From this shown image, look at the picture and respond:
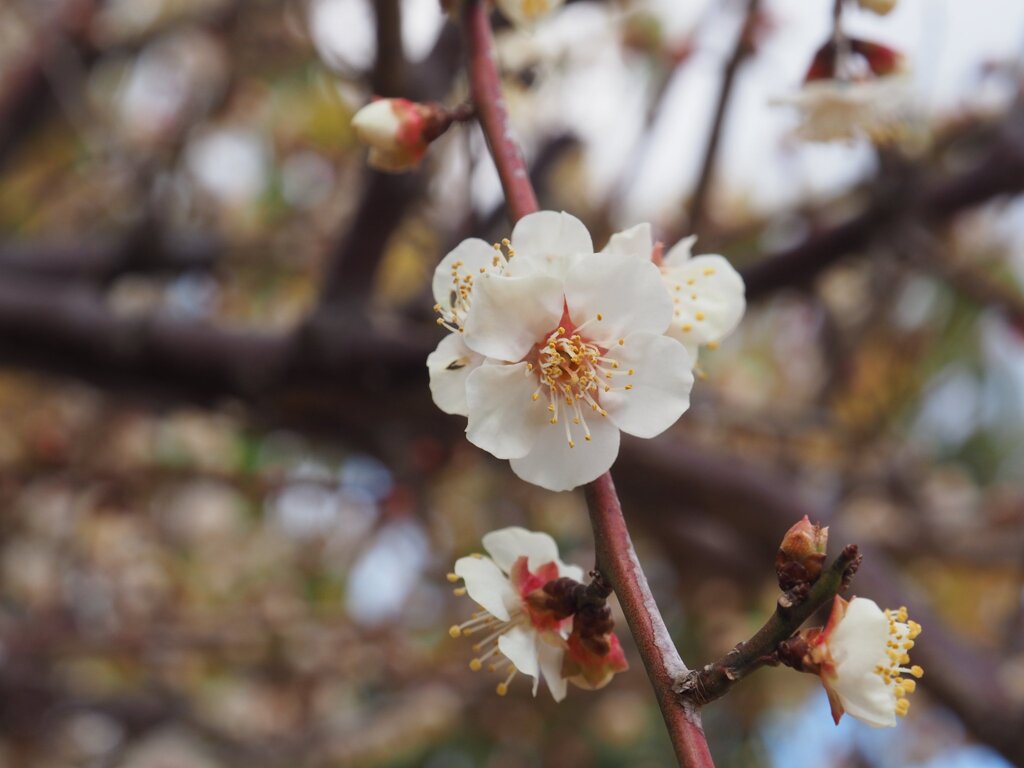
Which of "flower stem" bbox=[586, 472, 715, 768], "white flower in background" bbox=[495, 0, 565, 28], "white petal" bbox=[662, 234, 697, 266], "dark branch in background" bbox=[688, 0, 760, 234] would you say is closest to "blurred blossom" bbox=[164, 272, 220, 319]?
"dark branch in background" bbox=[688, 0, 760, 234]

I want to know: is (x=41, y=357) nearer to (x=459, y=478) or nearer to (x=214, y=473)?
(x=214, y=473)

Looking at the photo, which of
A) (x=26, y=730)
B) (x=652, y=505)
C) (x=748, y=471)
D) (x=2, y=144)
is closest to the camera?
(x=748, y=471)

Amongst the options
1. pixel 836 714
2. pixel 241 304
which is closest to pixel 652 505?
pixel 836 714

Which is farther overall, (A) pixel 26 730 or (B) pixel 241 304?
(B) pixel 241 304

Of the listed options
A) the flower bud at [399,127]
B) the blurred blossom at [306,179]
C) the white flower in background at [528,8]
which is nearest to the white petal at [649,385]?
the flower bud at [399,127]

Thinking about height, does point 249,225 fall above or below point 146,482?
above

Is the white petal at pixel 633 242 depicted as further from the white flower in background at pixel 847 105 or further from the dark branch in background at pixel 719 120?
the dark branch in background at pixel 719 120

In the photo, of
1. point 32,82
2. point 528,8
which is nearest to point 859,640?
point 528,8
